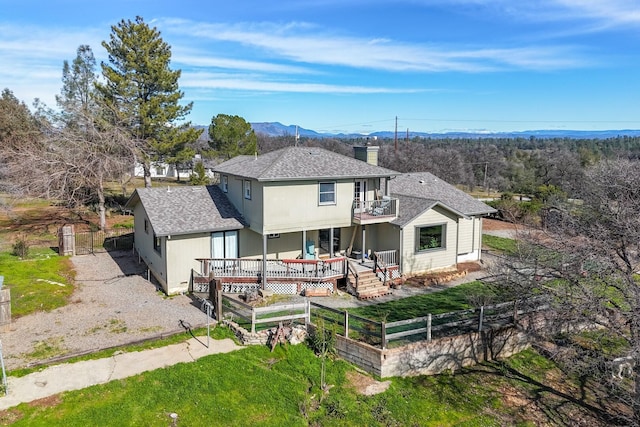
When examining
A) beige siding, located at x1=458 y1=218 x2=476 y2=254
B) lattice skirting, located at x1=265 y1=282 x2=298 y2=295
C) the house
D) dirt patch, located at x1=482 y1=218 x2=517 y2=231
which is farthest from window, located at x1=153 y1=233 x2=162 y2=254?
dirt patch, located at x1=482 y1=218 x2=517 y2=231

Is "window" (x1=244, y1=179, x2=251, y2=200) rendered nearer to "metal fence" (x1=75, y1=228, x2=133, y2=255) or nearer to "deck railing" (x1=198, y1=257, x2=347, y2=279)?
"deck railing" (x1=198, y1=257, x2=347, y2=279)

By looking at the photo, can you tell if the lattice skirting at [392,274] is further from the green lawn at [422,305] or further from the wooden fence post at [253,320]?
the wooden fence post at [253,320]

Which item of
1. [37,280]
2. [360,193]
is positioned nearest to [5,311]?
[37,280]

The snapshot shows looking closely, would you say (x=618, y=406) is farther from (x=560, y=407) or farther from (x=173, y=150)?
(x=173, y=150)

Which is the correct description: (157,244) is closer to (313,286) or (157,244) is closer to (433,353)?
(313,286)

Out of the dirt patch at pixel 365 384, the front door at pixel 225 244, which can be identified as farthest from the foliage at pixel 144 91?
the dirt patch at pixel 365 384

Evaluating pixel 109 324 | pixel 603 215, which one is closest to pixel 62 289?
pixel 109 324
